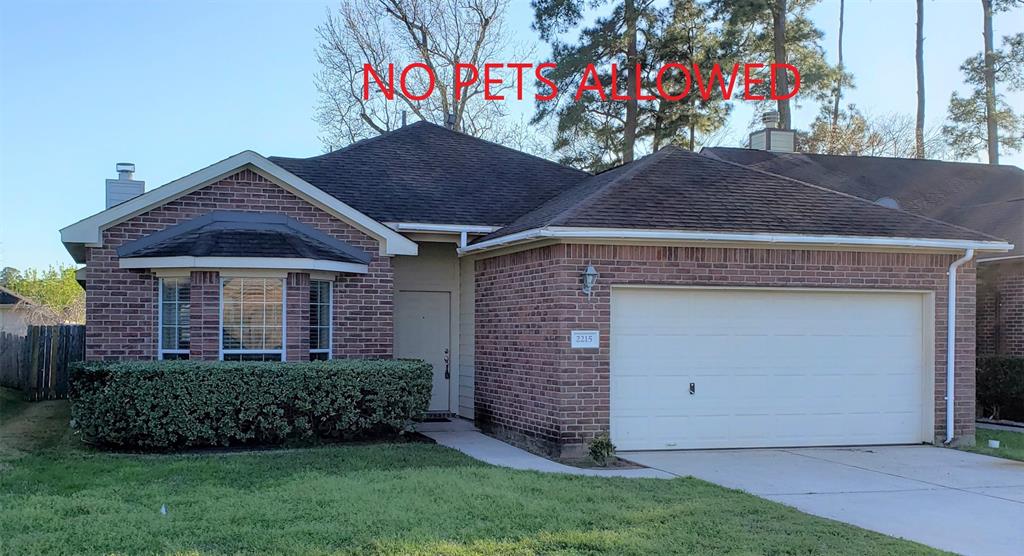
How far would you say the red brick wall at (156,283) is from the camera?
11938 millimetres

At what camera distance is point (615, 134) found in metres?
29.3

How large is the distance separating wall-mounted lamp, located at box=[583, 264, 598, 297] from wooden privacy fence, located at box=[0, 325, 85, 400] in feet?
40.0

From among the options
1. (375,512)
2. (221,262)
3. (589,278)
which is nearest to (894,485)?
(589,278)

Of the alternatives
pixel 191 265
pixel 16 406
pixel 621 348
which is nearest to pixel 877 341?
pixel 621 348

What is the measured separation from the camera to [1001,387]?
50.7ft

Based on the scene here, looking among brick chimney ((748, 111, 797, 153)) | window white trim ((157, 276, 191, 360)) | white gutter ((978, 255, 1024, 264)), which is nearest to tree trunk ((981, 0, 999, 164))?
brick chimney ((748, 111, 797, 153))

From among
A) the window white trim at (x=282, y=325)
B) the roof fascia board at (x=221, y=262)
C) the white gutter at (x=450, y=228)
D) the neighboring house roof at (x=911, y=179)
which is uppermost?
Result: the neighboring house roof at (x=911, y=179)

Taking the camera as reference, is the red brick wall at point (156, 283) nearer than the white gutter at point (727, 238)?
No

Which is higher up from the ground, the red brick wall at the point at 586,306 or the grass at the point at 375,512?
the red brick wall at the point at 586,306

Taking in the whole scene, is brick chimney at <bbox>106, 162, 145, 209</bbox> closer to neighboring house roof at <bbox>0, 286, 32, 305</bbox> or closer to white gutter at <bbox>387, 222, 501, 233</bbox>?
white gutter at <bbox>387, 222, 501, 233</bbox>

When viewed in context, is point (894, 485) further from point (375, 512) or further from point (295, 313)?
point (295, 313)

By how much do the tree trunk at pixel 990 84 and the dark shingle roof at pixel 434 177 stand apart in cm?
1878

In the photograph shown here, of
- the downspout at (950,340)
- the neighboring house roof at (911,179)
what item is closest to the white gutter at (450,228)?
the downspout at (950,340)

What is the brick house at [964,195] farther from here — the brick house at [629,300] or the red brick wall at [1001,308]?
the brick house at [629,300]
